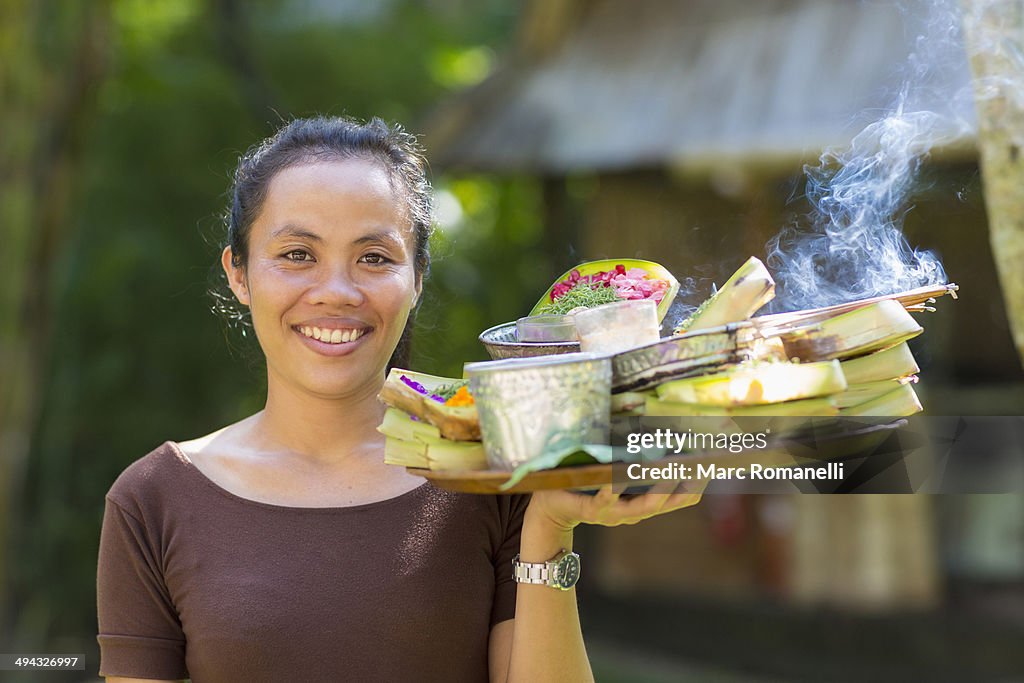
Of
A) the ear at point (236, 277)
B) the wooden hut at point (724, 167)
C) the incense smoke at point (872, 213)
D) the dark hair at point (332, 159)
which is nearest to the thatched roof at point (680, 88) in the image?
the wooden hut at point (724, 167)

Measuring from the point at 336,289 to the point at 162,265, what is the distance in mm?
6836

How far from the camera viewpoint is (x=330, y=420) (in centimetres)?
235

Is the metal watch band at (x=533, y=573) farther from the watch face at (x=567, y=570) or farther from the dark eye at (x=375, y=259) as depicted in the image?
the dark eye at (x=375, y=259)

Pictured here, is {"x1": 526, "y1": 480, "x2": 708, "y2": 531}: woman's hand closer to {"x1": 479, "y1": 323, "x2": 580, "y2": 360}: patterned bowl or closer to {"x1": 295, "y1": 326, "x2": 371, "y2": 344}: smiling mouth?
{"x1": 479, "y1": 323, "x2": 580, "y2": 360}: patterned bowl

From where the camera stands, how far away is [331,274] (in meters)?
2.13

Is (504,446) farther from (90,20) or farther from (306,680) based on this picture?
(90,20)

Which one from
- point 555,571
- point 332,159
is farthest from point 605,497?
point 332,159

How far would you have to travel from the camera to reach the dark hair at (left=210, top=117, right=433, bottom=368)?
2.30 metres

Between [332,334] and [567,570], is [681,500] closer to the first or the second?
[567,570]

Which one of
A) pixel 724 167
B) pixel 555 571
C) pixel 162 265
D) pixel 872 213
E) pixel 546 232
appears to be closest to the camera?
pixel 555 571

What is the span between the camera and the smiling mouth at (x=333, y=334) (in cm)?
215

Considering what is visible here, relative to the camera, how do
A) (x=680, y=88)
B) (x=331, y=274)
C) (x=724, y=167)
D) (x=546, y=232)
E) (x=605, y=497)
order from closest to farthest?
(x=605, y=497) < (x=331, y=274) < (x=724, y=167) < (x=680, y=88) < (x=546, y=232)

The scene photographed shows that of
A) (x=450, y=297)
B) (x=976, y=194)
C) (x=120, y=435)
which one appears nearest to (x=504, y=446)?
(x=976, y=194)

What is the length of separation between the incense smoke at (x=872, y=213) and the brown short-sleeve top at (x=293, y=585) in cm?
91
